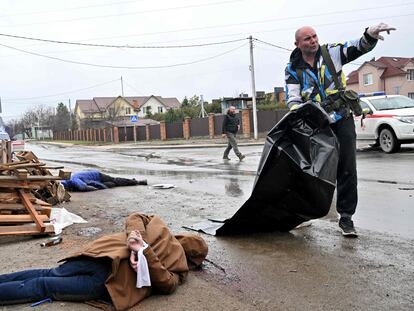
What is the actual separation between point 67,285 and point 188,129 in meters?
38.7

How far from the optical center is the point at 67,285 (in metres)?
3.20

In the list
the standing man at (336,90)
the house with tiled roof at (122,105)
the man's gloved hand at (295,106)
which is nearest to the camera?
the man's gloved hand at (295,106)

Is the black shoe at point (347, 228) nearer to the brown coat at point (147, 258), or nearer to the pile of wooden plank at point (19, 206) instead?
the brown coat at point (147, 258)

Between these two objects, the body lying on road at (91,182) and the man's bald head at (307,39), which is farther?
the body lying on road at (91,182)

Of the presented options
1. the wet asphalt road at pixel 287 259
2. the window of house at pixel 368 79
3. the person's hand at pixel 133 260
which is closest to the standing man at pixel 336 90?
the wet asphalt road at pixel 287 259

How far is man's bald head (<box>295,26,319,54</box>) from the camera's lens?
175 inches

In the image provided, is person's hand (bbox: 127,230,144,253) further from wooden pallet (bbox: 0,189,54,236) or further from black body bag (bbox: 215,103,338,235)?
wooden pallet (bbox: 0,189,54,236)

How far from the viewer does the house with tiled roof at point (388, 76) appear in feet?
183

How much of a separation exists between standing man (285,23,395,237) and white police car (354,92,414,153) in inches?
315

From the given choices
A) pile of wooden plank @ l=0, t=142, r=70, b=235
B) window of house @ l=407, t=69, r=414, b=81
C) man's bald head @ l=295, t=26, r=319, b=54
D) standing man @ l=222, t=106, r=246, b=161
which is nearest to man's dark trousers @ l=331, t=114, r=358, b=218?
man's bald head @ l=295, t=26, r=319, b=54

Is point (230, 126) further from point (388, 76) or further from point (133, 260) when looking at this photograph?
point (388, 76)

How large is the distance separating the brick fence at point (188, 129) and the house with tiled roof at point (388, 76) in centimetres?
2521

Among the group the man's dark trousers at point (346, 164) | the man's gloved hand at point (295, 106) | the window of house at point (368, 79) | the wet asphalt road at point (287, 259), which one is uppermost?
the window of house at point (368, 79)

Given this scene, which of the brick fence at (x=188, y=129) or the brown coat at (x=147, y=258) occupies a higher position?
the brick fence at (x=188, y=129)
